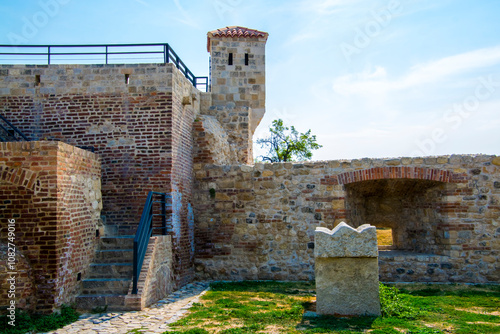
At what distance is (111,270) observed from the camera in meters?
7.62

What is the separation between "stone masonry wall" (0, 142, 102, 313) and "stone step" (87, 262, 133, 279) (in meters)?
0.54

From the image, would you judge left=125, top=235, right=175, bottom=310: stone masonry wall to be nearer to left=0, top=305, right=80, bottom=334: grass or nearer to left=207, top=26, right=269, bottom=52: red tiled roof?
left=0, top=305, right=80, bottom=334: grass

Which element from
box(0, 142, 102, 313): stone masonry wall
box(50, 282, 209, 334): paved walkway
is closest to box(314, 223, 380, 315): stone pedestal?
box(50, 282, 209, 334): paved walkway

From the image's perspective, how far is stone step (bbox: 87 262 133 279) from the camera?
7.59m

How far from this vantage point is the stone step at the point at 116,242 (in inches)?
320

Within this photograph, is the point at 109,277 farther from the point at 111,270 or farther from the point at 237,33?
the point at 237,33

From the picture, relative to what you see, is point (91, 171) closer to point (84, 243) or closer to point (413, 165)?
point (84, 243)

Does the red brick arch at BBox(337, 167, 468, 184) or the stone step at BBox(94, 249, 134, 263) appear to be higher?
the red brick arch at BBox(337, 167, 468, 184)

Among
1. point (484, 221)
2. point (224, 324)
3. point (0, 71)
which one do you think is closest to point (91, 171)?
point (0, 71)

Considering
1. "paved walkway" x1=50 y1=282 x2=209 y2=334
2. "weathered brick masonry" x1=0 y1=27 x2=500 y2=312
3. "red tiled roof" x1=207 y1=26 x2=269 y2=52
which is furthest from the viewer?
"red tiled roof" x1=207 y1=26 x2=269 y2=52

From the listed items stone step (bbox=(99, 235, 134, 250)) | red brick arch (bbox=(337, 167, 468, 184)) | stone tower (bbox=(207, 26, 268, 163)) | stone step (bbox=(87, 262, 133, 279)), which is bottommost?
stone step (bbox=(87, 262, 133, 279))

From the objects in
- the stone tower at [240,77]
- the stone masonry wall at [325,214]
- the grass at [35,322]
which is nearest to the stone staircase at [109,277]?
the grass at [35,322]

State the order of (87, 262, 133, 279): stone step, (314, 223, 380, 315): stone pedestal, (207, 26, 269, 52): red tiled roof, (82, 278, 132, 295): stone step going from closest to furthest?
(314, 223, 380, 315): stone pedestal → (82, 278, 132, 295): stone step → (87, 262, 133, 279): stone step → (207, 26, 269, 52): red tiled roof

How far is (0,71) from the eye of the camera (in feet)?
30.8
